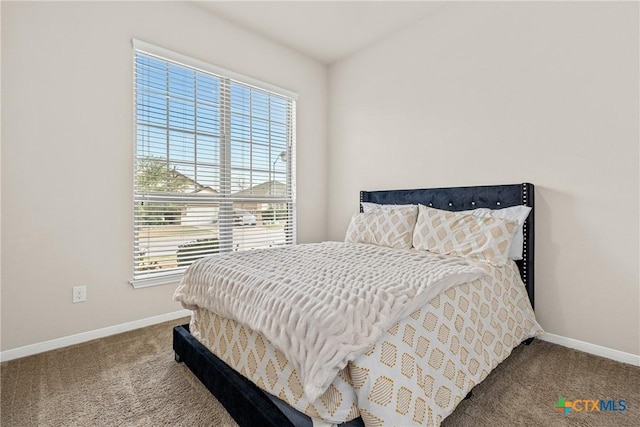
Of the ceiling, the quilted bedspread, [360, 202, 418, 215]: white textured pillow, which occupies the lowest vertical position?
the quilted bedspread

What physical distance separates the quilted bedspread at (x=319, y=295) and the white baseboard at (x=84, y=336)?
95cm

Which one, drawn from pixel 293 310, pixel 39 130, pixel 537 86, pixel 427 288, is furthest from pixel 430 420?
pixel 39 130

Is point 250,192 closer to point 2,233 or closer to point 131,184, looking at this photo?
point 131,184

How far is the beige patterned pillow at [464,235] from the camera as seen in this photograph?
81.7 inches

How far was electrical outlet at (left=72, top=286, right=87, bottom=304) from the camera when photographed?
224 cm

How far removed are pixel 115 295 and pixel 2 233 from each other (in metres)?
0.81

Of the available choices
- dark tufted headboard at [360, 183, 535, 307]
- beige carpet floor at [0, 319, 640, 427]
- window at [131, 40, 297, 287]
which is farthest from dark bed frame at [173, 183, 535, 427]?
window at [131, 40, 297, 287]

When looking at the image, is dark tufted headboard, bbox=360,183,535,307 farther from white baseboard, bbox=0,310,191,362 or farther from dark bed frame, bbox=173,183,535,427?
white baseboard, bbox=0,310,191,362

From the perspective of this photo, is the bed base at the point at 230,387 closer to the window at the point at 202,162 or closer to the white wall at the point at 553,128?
the window at the point at 202,162

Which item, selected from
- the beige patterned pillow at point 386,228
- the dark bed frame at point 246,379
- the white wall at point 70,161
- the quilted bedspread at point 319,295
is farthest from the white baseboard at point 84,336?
the beige patterned pillow at point 386,228

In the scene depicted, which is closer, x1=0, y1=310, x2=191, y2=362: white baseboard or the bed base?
the bed base

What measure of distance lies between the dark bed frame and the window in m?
0.99

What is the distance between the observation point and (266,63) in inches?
132

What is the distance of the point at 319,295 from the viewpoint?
1237 millimetres
